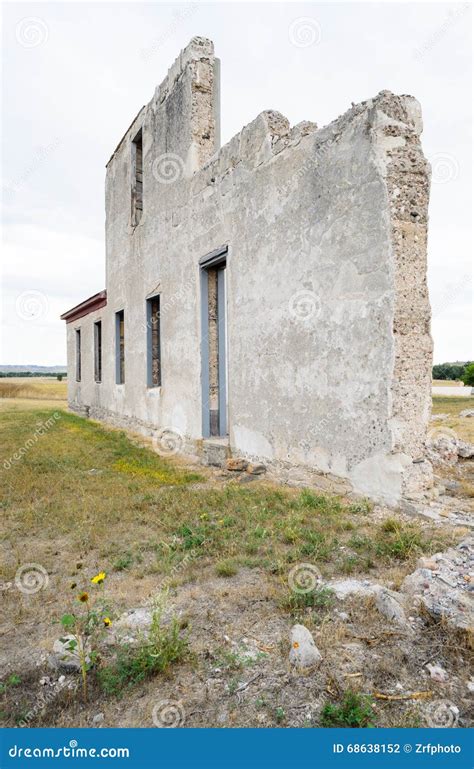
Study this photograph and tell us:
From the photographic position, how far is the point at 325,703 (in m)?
2.06

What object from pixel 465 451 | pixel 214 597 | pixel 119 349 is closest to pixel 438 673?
pixel 214 597

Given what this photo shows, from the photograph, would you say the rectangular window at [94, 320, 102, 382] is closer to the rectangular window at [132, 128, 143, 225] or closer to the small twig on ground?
the rectangular window at [132, 128, 143, 225]

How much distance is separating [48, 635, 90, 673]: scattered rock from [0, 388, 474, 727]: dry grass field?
0.20ft

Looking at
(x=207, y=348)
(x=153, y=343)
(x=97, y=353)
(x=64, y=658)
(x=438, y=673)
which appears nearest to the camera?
(x=438, y=673)

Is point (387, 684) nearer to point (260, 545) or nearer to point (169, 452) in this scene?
point (260, 545)

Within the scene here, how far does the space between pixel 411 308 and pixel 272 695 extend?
3.43m

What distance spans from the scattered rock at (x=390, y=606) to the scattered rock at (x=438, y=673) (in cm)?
32

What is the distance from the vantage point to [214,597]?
3064 millimetres

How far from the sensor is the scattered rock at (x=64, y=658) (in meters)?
2.39

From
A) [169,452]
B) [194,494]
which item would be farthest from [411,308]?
[169,452]

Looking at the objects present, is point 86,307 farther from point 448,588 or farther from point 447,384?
point 447,384

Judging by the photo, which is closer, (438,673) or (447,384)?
(438,673)

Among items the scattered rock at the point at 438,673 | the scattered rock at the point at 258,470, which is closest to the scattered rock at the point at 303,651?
the scattered rock at the point at 438,673

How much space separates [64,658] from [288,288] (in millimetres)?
4316
